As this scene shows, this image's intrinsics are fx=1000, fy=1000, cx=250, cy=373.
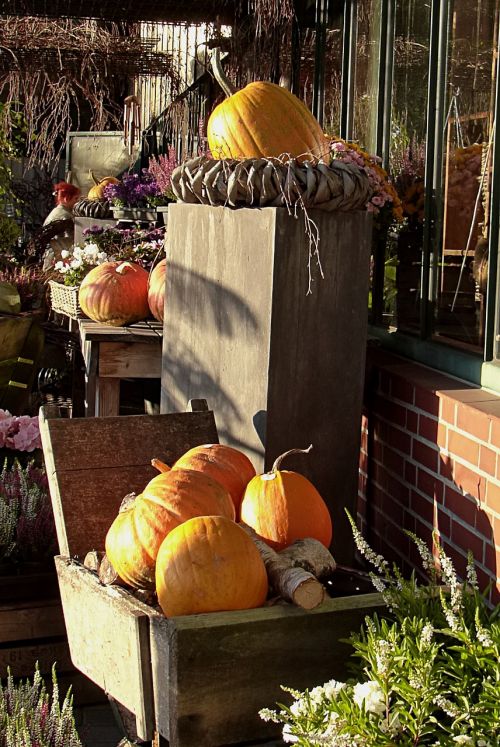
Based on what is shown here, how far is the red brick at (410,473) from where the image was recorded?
3.29 metres

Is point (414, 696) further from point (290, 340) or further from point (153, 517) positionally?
point (290, 340)

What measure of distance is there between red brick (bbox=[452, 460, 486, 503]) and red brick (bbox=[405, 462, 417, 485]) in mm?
339

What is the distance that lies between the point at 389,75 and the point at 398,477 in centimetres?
172

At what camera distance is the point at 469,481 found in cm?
284

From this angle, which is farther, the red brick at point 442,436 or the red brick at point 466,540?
the red brick at point 442,436

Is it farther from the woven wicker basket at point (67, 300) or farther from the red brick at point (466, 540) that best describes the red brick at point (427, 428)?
the woven wicker basket at point (67, 300)

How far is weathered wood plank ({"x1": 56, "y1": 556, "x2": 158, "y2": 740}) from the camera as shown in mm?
2348

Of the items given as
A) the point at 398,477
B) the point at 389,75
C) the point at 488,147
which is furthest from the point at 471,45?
the point at 398,477

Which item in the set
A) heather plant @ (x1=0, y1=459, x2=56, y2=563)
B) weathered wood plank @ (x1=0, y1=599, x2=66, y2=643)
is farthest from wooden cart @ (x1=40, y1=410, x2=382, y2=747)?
heather plant @ (x1=0, y1=459, x2=56, y2=563)

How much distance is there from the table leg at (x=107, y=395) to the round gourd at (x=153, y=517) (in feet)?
6.69

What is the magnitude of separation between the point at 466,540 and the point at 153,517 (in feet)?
3.00

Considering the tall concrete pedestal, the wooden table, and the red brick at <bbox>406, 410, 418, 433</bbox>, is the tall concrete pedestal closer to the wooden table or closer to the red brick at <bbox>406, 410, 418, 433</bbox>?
the red brick at <bbox>406, 410, 418, 433</bbox>

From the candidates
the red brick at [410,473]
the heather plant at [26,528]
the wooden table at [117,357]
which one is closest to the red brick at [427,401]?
the red brick at [410,473]

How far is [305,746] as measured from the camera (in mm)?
1962
